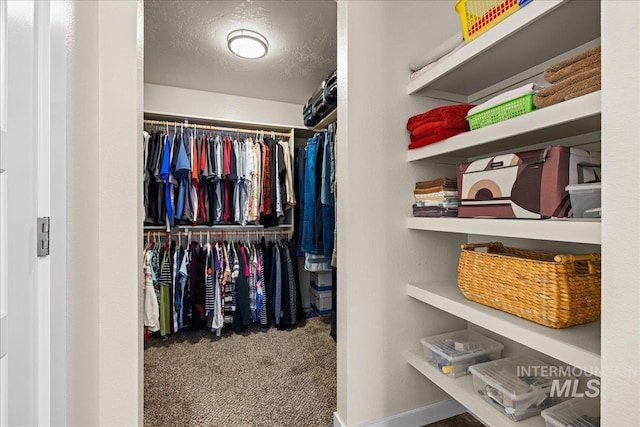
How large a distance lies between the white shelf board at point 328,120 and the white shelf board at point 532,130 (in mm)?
1182

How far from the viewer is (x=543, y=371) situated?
1250mm

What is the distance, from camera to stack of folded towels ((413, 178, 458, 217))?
132cm

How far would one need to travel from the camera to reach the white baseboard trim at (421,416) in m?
1.42

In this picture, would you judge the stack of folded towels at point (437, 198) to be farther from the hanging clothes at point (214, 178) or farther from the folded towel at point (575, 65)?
the hanging clothes at point (214, 178)

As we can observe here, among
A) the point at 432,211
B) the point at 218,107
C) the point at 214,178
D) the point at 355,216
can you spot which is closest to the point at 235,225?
the point at 214,178

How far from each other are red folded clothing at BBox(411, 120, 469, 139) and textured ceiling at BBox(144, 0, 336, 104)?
3.19 ft

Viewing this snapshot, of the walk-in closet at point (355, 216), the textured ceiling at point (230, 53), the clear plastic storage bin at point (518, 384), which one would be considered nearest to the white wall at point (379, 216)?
the walk-in closet at point (355, 216)

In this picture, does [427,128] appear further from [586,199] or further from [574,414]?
[574,414]
